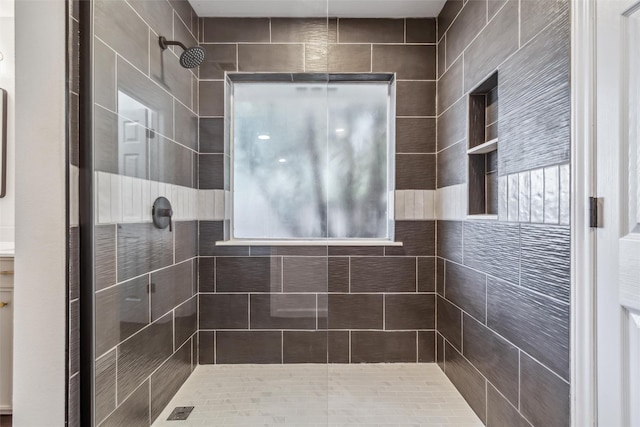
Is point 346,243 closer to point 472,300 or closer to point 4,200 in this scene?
point 472,300

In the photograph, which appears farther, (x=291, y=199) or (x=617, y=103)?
(x=291, y=199)

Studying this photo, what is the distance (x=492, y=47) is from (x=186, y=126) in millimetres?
1554

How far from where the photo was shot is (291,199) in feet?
5.94

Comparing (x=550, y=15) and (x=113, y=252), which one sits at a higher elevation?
(x=550, y=15)

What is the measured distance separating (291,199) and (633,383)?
4.92 ft

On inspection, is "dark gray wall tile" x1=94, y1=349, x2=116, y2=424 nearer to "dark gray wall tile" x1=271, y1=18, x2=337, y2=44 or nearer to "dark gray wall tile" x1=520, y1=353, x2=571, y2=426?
"dark gray wall tile" x1=520, y1=353, x2=571, y2=426

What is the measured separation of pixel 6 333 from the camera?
4.41 ft

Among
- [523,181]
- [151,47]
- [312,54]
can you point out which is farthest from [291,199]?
[523,181]

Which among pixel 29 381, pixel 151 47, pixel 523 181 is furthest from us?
pixel 151 47

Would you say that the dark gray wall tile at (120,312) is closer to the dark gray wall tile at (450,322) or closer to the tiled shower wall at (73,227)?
the tiled shower wall at (73,227)

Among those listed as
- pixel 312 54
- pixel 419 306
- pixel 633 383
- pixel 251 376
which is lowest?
pixel 251 376

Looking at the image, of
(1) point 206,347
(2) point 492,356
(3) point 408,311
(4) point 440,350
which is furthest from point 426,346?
(1) point 206,347

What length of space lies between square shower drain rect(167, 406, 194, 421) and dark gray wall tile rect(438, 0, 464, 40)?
2491 mm

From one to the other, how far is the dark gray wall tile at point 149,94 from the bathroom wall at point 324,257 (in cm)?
23
